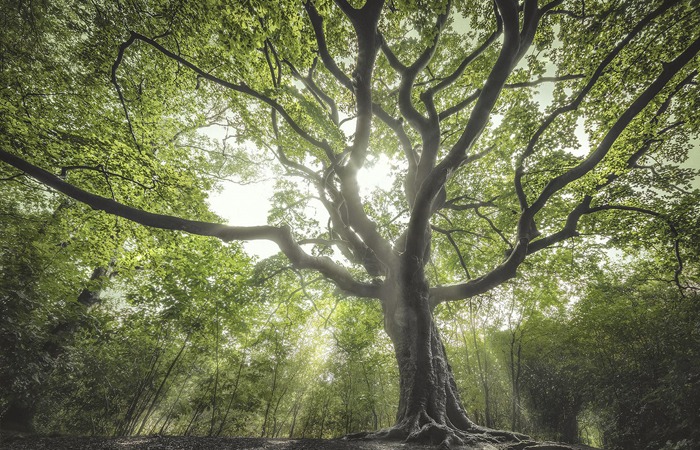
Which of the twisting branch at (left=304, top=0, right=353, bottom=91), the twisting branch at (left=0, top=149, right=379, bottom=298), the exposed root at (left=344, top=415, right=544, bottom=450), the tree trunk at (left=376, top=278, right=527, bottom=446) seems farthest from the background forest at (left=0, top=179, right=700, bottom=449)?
the twisting branch at (left=304, top=0, right=353, bottom=91)

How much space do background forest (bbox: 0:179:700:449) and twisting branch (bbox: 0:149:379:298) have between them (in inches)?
56.4

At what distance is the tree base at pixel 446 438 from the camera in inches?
131

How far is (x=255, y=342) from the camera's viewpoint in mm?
8453

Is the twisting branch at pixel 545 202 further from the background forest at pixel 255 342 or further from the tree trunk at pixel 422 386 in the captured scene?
the background forest at pixel 255 342

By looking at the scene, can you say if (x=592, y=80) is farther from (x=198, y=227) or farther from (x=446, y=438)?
(x=198, y=227)

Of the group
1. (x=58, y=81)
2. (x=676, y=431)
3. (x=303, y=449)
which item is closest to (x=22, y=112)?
(x=58, y=81)

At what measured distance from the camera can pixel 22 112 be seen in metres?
4.59

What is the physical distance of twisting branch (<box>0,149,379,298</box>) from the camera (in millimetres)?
3686

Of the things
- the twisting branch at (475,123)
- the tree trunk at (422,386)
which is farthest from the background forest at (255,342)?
the twisting branch at (475,123)

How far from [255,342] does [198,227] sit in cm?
580

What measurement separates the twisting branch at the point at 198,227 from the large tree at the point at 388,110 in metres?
0.03

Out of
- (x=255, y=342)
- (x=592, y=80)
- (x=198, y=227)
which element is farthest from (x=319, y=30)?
(x=255, y=342)

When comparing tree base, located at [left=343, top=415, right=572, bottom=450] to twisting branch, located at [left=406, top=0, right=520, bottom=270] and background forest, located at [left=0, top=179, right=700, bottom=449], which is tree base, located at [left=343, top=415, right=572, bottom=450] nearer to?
twisting branch, located at [left=406, top=0, right=520, bottom=270]

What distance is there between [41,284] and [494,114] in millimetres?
Result: 11604
